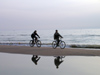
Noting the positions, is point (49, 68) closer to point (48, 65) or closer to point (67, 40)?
point (48, 65)

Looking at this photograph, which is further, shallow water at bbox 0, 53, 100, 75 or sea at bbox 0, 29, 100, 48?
Result: sea at bbox 0, 29, 100, 48

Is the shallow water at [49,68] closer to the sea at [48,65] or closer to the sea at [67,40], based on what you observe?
the sea at [48,65]

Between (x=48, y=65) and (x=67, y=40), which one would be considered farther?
(x=67, y=40)

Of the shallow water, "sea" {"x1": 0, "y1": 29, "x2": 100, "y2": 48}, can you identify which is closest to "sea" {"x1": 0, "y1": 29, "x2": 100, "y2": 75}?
the shallow water

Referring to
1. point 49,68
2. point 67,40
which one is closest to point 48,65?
point 49,68

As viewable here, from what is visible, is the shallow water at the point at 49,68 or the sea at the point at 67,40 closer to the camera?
the shallow water at the point at 49,68

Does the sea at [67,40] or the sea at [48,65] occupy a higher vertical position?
the sea at [67,40]

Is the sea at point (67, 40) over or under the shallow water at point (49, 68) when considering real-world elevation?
over

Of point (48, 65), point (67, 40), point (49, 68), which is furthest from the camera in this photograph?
point (67, 40)

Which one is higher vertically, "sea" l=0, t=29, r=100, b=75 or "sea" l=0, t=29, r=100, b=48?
"sea" l=0, t=29, r=100, b=48

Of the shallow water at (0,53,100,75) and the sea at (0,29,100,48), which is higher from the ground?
the sea at (0,29,100,48)

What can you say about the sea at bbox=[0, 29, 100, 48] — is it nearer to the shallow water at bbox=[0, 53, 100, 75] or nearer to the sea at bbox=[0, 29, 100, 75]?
the sea at bbox=[0, 29, 100, 75]

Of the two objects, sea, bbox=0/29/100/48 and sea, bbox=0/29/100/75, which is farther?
sea, bbox=0/29/100/48

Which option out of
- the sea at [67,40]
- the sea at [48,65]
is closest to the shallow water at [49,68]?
the sea at [48,65]
